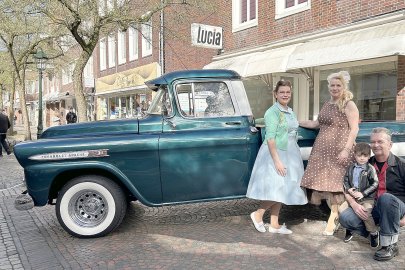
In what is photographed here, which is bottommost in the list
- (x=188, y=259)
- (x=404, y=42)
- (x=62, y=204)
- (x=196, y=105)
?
(x=188, y=259)

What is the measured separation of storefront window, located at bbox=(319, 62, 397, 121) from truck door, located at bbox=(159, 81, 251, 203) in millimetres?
6458

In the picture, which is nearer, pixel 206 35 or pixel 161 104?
pixel 161 104

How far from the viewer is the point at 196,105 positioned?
4.71m

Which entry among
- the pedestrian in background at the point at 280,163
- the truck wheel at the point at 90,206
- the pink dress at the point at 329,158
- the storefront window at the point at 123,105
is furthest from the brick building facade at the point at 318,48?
the storefront window at the point at 123,105

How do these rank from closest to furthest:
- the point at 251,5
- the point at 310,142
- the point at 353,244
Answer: the point at 353,244 < the point at 310,142 < the point at 251,5

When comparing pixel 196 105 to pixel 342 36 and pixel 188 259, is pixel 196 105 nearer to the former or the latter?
pixel 188 259

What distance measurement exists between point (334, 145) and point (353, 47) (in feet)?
18.6

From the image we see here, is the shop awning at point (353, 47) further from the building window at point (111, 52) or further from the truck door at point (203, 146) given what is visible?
the building window at point (111, 52)

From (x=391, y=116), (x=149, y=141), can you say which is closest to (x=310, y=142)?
(x=149, y=141)

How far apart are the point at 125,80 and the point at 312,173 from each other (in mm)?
19962

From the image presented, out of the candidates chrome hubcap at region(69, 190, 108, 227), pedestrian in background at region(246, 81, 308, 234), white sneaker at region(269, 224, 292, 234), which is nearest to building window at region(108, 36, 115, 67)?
chrome hubcap at region(69, 190, 108, 227)

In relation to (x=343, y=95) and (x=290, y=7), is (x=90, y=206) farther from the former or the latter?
(x=290, y=7)

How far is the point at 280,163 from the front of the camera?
4.34 m

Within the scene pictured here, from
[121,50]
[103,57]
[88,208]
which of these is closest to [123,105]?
[121,50]
